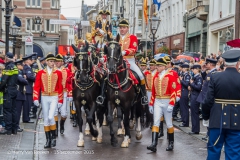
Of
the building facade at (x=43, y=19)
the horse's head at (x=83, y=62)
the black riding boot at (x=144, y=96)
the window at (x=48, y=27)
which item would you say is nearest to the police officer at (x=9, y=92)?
the horse's head at (x=83, y=62)

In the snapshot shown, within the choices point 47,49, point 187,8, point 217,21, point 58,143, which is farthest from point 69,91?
point 47,49

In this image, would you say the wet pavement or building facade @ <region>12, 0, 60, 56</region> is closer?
the wet pavement

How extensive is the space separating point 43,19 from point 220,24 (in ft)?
166

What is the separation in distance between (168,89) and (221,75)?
381cm

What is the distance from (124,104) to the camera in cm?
1327

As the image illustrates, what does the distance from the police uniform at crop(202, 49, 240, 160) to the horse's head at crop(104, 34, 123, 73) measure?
155 inches

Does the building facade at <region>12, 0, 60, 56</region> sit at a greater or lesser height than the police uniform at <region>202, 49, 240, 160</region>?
greater

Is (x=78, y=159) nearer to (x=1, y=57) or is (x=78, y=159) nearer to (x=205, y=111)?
(x=205, y=111)

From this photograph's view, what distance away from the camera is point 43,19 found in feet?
265

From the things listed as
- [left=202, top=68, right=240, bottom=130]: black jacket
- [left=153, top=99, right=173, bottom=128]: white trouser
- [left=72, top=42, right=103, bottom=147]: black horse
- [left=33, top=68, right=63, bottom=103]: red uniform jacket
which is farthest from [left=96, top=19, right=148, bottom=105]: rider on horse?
[left=202, top=68, right=240, bottom=130]: black jacket

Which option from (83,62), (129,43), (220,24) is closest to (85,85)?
(83,62)

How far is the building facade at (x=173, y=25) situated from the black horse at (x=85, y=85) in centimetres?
2896

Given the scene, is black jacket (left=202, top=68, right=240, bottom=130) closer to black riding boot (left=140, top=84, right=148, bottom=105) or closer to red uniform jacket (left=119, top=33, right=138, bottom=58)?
red uniform jacket (left=119, top=33, right=138, bottom=58)

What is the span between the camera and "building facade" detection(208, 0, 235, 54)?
3126 centimetres
